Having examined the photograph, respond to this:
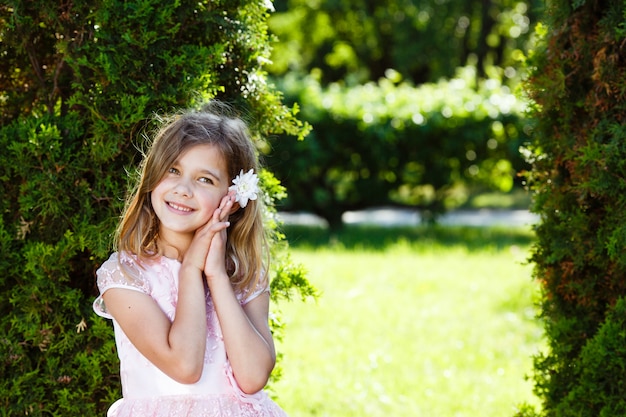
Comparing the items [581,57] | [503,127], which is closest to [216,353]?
[581,57]

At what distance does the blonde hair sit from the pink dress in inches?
3.8

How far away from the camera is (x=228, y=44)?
10.6 feet

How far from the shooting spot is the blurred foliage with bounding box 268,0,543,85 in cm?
2455

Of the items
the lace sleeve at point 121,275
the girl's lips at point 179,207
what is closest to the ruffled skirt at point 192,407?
the lace sleeve at point 121,275

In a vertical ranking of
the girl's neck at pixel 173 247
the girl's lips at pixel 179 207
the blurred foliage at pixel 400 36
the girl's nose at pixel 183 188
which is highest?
the blurred foliage at pixel 400 36

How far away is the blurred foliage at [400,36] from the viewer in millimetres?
24547

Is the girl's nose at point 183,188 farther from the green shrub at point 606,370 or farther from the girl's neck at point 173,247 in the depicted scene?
the green shrub at point 606,370

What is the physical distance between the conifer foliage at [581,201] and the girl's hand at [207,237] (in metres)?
1.41

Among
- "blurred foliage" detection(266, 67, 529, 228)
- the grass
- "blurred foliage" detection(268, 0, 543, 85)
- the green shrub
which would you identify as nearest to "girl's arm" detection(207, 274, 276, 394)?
the grass

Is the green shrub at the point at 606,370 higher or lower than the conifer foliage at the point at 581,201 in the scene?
lower

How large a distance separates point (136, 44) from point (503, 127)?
27.9 ft

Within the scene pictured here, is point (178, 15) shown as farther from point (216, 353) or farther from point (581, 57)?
point (581, 57)

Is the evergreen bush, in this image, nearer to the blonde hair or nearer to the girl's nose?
the blonde hair

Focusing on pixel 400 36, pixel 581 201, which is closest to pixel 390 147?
pixel 581 201
